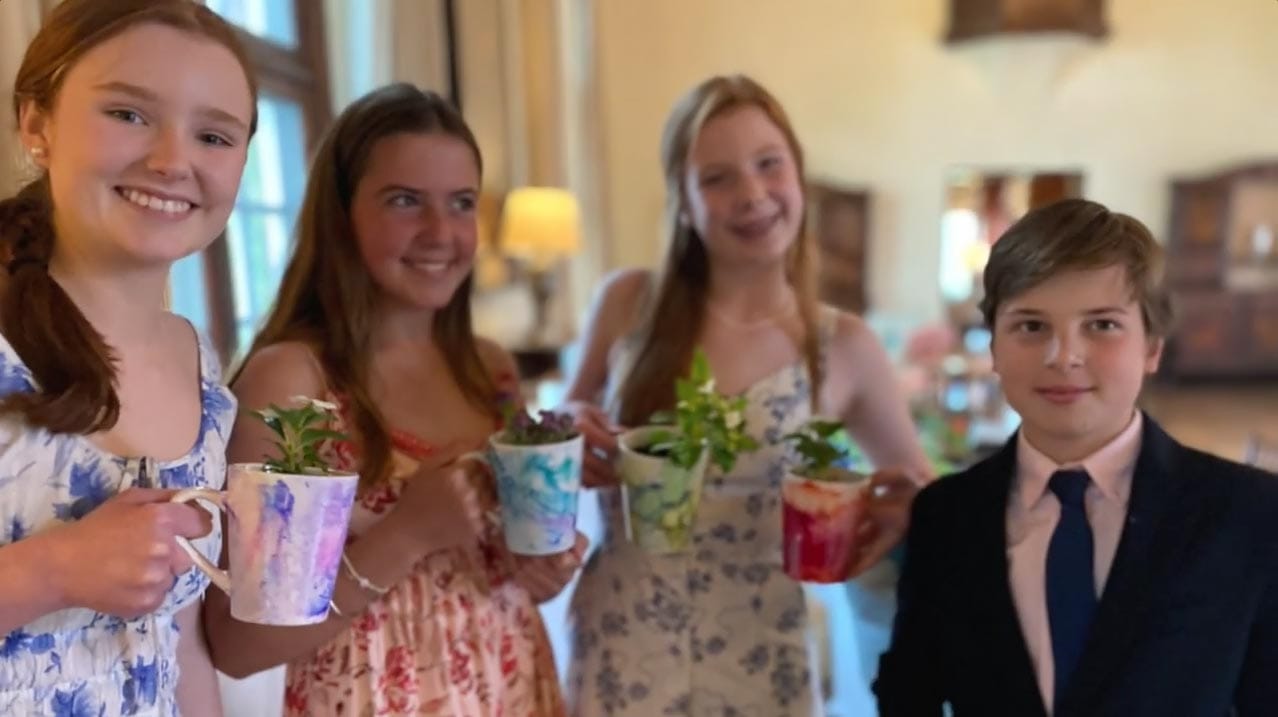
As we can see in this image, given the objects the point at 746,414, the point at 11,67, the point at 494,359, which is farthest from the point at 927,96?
the point at 11,67

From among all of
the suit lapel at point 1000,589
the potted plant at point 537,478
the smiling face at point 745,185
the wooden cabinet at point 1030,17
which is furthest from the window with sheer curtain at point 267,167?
the wooden cabinet at point 1030,17

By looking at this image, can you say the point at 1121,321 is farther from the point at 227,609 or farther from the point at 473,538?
the point at 227,609

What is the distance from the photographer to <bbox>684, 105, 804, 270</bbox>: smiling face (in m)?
1.40

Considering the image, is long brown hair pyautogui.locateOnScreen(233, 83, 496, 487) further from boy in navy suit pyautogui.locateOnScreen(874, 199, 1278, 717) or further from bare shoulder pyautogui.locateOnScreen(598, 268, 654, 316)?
boy in navy suit pyautogui.locateOnScreen(874, 199, 1278, 717)

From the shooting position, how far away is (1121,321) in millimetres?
1022

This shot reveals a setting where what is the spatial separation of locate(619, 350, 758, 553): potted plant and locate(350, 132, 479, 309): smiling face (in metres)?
0.33

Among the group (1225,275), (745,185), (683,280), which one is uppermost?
(745,185)

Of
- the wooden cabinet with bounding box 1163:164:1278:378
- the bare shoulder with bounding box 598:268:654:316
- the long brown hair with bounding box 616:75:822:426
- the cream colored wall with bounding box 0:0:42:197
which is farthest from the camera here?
the wooden cabinet with bounding box 1163:164:1278:378

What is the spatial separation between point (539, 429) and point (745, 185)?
53 centimetres

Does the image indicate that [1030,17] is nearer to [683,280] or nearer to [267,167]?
[267,167]

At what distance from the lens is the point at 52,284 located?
808mm

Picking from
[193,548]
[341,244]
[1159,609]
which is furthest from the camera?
[341,244]

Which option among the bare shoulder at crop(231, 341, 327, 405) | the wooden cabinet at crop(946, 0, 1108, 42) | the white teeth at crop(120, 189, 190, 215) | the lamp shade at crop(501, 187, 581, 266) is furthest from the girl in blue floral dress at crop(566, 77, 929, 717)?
the wooden cabinet at crop(946, 0, 1108, 42)

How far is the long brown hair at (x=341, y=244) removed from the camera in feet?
3.91
